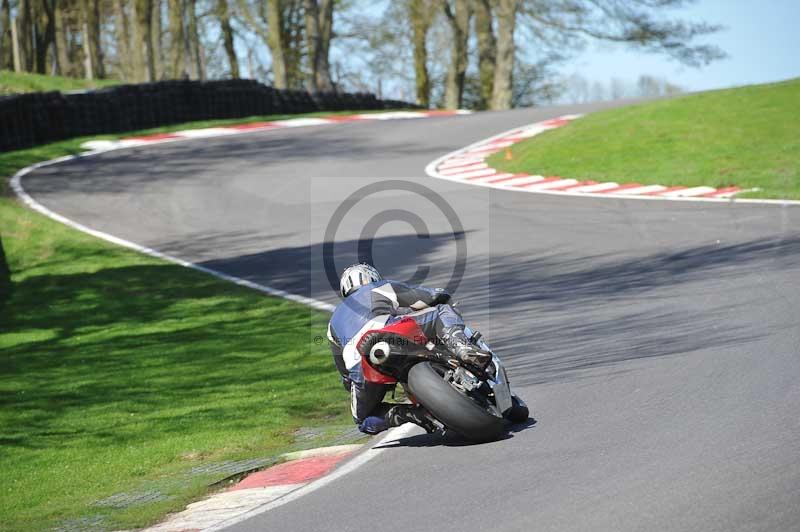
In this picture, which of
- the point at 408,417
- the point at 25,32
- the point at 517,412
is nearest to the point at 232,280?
the point at 408,417

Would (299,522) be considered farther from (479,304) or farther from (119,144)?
(119,144)

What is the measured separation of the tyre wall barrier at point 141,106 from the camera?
81.8ft

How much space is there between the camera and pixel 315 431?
820 cm

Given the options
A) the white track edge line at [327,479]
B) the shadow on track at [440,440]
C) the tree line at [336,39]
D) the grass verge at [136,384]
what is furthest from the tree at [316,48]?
the shadow on track at [440,440]

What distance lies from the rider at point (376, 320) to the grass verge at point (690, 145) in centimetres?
1054

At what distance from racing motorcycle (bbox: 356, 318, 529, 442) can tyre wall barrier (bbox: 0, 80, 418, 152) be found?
63.7 feet

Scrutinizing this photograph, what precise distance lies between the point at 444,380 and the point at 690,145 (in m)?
14.6

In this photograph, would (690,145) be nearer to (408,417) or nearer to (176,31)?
(408,417)

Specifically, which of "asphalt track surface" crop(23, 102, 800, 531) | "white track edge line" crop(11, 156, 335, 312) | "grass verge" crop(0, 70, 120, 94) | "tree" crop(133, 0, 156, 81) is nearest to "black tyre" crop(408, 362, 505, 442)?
"asphalt track surface" crop(23, 102, 800, 531)

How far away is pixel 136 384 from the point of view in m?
10.1

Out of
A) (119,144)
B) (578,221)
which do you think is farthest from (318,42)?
(578,221)

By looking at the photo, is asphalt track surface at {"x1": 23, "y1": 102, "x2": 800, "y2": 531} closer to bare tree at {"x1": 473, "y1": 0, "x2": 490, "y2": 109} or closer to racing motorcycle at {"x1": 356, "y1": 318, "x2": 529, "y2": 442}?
racing motorcycle at {"x1": 356, "y1": 318, "x2": 529, "y2": 442}

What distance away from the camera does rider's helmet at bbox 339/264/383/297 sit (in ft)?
23.8

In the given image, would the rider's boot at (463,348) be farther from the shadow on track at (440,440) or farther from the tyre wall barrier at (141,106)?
the tyre wall barrier at (141,106)
